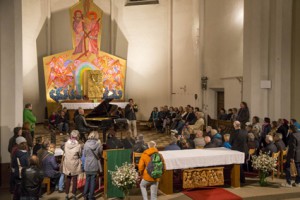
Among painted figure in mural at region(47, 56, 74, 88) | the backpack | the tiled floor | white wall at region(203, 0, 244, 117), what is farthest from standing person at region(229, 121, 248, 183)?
painted figure in mural at region(47, 56, 74, 88)

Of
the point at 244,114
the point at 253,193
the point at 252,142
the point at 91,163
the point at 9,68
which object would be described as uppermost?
the point at 9,68

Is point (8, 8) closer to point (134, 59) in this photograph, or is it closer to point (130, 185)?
point (130, 185)

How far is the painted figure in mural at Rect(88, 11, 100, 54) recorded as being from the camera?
19.8m

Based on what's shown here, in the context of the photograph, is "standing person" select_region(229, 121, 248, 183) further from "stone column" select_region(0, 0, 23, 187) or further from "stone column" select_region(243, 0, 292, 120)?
"stone column" select_region(0, 0, 23, 187)

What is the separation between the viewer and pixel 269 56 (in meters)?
12.4

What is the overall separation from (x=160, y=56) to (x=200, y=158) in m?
13.7

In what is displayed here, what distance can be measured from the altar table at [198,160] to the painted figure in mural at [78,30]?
12927 mm

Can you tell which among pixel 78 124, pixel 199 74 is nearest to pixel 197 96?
pixel 199 74

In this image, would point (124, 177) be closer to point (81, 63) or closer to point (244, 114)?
point (244, 114)

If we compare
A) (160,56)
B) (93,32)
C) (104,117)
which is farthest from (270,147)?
(93,32)

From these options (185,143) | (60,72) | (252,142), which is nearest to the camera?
(185,143)

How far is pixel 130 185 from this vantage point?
268 inches

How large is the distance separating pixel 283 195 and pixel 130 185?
345 cm

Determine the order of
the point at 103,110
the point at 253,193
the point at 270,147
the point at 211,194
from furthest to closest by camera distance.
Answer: the point at 103,110 < the point at 270,147 < the point at 253,193 < the point at 211,194
